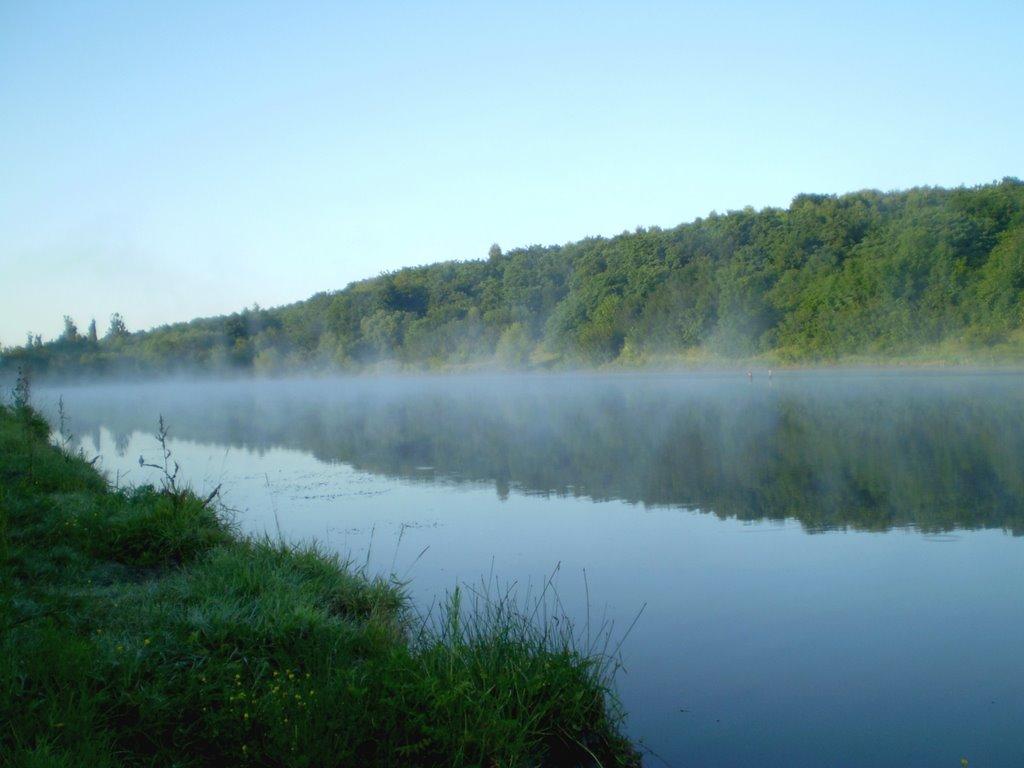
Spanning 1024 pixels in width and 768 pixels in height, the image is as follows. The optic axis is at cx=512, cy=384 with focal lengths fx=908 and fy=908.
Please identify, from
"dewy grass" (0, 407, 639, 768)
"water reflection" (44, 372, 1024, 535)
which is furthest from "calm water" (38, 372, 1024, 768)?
"dewy grass" (0, 407, 639, 768)

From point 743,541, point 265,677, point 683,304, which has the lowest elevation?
point 743,541

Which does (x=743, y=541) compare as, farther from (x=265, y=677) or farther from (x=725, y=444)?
(x=725, y=444)

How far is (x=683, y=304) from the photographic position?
53.9 m

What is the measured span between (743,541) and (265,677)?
5680mm

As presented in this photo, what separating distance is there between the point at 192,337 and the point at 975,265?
2511 inches

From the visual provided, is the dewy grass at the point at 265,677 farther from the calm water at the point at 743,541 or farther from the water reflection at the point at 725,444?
the water reflection at the point at 725,444

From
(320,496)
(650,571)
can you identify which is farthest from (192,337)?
(650,571)

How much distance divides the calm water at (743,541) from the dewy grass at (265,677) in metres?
0.77

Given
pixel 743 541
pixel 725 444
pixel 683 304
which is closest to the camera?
pixel 743 541

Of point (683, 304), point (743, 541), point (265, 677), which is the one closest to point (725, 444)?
point (743, 541)

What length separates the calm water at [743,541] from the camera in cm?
513

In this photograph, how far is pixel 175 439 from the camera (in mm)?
22375

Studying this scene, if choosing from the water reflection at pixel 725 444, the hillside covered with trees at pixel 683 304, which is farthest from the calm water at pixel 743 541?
the hillside covered with trees at pixel 683 304

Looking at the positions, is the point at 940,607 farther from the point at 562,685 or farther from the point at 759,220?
the point at 759,220
